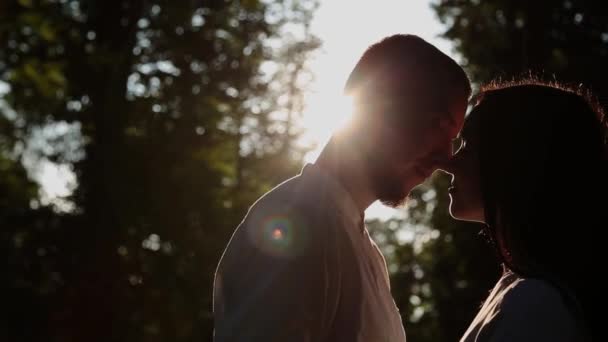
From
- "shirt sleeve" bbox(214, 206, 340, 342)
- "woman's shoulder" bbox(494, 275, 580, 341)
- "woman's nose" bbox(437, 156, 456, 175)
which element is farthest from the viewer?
"woman's nose" bbox(437, 156, 456, 175)

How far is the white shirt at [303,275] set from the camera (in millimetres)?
2373

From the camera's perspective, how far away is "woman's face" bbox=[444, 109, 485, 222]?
114 inches

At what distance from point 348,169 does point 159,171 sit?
1181 centimetres

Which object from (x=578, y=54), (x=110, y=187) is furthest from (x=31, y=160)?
(x=578, y=54)

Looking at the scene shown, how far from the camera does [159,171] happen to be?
1427cm

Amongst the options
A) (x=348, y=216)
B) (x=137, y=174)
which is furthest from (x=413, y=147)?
(x=137, y=174)

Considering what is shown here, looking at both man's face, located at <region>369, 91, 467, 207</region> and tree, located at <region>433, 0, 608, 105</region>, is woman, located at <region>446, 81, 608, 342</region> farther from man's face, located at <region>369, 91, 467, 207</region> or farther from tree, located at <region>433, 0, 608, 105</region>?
tree, located at <region>433, 0, 608, 105</region>

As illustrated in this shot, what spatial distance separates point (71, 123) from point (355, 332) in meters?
A: 12.9

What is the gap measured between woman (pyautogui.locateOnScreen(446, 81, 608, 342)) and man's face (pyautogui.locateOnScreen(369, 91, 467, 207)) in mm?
162

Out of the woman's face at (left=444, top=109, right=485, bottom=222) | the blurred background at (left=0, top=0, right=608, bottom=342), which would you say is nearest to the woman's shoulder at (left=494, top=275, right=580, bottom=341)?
the woman's face at (left=444, top=109, right=485, bottom=222)

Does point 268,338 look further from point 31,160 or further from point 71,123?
point 31,160

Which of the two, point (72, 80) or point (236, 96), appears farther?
point (236, 96)

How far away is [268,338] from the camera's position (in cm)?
232

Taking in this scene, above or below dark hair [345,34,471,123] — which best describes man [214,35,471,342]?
below
